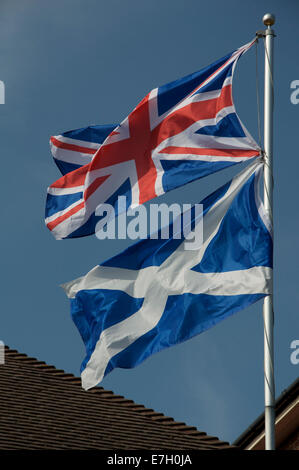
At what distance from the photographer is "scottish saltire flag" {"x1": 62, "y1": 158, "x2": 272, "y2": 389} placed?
1142 centimetres

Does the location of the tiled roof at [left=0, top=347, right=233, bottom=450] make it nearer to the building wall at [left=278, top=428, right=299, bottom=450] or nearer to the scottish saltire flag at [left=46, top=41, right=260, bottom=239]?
the scottish saltire flag at [left=46, top=41, right=260, bottom=239]

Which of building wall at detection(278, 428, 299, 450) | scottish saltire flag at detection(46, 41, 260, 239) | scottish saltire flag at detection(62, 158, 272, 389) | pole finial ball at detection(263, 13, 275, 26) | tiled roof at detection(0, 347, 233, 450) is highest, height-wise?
pole finial ball at detection(263, 13, 275, 26)

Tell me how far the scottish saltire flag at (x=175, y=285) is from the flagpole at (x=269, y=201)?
161 mm

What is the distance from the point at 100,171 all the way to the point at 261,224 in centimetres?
220

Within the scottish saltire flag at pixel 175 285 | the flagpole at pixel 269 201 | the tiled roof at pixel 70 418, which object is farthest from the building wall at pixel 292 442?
the flagpole at pixel 269 201

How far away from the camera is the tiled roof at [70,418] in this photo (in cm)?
1341

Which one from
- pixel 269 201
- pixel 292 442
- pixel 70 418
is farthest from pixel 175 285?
pixel 292 442

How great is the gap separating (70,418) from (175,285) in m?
3.22

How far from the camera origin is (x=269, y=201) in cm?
1152

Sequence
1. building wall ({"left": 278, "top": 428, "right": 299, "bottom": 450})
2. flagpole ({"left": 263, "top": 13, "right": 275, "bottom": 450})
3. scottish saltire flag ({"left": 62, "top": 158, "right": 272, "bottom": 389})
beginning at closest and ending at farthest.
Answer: flagpole ({"left": 263, "top": 13, "right": 275, "bottom": 450})
scottish saltire flag ({"left": 62, "top": 158, "right": 272, "bottom": 389})
building wall ({"left": 278, "top": 428, "right": 299, "bottom": 450})

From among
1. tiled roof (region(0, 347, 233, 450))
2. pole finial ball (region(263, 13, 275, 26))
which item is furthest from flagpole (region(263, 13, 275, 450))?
tiled roof (region(0, 347, 233, 450))

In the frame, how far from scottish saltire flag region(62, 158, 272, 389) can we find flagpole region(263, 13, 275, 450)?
161 mm

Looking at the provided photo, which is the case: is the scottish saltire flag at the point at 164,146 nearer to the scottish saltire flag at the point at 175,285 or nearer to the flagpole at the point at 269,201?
the flagpole at the point at 269,201
